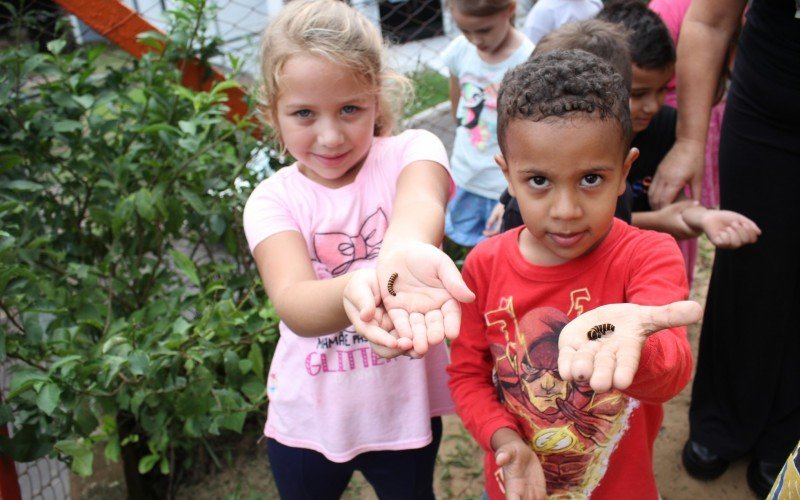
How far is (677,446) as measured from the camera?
247 centimetres

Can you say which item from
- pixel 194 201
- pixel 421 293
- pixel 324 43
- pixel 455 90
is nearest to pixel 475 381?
pixel 421 293

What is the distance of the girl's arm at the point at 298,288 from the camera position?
1.27 meters

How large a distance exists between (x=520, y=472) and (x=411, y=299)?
411 mm

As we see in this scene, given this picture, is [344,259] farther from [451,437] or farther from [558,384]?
[451,437]

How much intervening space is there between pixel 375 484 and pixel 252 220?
72 centimetres

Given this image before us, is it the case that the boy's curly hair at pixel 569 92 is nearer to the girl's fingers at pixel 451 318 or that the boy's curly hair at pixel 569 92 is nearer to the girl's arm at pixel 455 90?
the girl's fingers at pixel 451 318

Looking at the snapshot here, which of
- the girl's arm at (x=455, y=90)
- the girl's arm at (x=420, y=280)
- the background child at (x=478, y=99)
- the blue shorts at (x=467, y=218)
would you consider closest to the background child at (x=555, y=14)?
the background child at (x=478, y=99)

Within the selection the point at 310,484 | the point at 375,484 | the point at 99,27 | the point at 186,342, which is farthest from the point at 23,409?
the point at 99,27

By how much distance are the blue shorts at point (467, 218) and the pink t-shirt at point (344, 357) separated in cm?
131

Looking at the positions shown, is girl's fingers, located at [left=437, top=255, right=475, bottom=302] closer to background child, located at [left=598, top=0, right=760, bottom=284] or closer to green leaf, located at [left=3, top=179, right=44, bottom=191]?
background child, located at [left=598, top=0, right=760, bottom=284]

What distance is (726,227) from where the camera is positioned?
61.4 inches

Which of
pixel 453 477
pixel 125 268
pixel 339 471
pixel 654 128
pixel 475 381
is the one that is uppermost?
pixel 654 128

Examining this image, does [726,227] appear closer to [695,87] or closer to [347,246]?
[695,87]

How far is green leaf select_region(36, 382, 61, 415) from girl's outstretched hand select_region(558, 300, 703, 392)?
1.18 m
